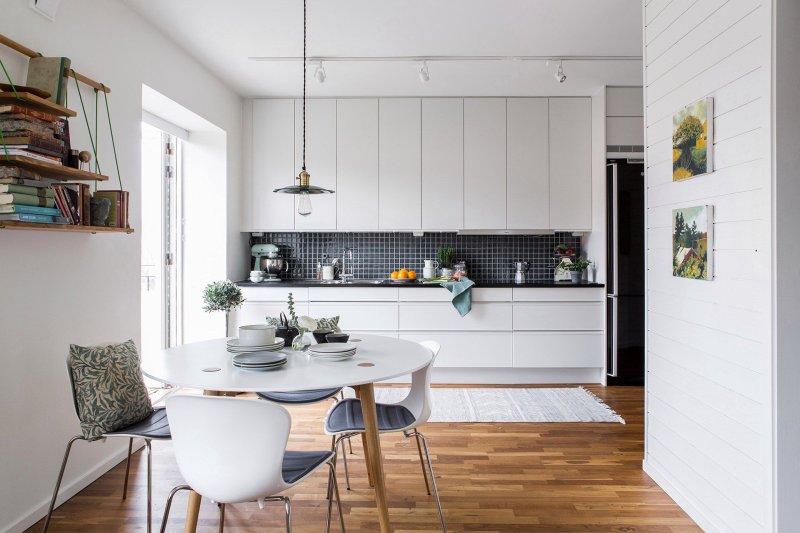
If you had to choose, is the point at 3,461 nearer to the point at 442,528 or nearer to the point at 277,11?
the point at 442,528

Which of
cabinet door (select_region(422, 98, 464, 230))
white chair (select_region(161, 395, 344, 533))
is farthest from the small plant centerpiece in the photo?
white chair (select_region(161, 395, 344, 533))

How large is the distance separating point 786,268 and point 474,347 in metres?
2.99

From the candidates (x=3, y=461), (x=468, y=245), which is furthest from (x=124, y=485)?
(x=468, y=245)

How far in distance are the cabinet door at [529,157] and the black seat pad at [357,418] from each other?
2.97 meters

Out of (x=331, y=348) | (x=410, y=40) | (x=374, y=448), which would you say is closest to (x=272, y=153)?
(x=410, y=40)

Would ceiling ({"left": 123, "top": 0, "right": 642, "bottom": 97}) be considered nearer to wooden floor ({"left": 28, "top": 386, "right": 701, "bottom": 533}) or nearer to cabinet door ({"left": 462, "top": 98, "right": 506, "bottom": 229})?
cabinet door ({"left": 462, "top": 98, "right": 506, "bottom": 229})

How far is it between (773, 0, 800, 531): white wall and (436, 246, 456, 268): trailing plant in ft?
11.2

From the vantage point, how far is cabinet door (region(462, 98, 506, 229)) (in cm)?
491

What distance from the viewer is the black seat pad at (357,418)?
7.25ft

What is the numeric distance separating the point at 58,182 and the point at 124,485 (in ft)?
4.83

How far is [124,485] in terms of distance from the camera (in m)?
2.56

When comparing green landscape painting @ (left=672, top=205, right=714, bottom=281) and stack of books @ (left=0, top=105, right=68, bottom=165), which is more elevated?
stack of books @ (left=0, top=105, right=68, bottom=165)

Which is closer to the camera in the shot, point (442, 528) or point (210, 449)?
point (210, 449)

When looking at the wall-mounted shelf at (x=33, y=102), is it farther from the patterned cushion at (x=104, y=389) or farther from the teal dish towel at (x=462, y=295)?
the teal dish towel at (x=462, y=295)
